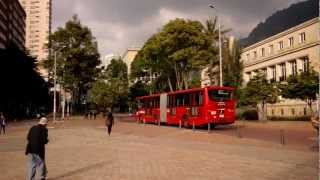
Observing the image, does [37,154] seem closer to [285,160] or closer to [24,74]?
[285,160]

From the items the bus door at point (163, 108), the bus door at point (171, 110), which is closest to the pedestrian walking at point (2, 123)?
the bus door at point (171, 110)

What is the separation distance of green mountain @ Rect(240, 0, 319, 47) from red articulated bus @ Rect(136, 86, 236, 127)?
4433 cm

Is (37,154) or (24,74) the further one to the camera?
(24,74)

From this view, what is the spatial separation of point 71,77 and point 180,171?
6223 centimetres

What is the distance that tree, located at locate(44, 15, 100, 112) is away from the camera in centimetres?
7400

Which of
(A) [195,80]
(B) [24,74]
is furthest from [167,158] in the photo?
(A) [195,80]

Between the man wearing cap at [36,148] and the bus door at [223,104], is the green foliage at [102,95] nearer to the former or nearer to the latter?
the bus door at [223,104]

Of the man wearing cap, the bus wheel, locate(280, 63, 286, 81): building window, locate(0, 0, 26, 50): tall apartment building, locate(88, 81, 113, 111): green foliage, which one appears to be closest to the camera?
the man wearing cap

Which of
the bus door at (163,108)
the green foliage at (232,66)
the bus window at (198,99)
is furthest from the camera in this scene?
the green foliage at (232,66)

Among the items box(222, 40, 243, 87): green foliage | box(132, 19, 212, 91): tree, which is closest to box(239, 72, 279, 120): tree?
box(132, 19, 212, 91): tree

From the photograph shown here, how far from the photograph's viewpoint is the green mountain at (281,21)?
85.8 m

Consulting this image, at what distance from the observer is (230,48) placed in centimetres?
6469

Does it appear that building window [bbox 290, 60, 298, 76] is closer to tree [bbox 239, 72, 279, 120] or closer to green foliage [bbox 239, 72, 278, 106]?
tree [bbox 239, 72, 279, 120]

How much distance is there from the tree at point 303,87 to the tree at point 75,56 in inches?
1552
